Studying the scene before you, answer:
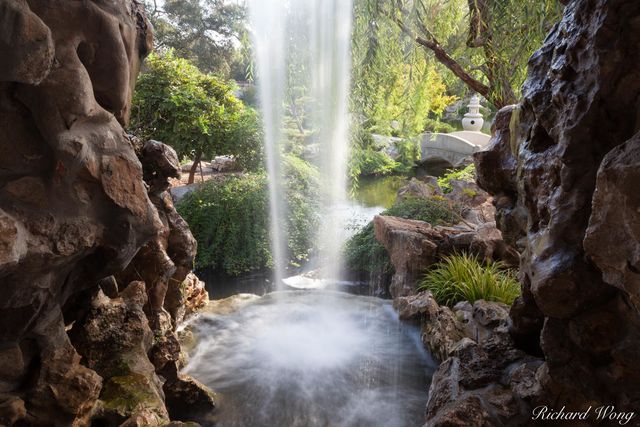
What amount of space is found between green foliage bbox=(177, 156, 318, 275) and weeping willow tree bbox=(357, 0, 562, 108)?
3469mm

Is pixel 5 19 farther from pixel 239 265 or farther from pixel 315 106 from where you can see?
pixel 239 265

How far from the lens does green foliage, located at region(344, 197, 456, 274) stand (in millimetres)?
7562

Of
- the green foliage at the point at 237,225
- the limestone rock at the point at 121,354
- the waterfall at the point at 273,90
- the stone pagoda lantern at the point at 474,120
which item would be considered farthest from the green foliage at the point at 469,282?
the stone pagoda lantern at the point at 474,120

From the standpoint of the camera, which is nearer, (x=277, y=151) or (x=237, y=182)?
(x=237, y=182)

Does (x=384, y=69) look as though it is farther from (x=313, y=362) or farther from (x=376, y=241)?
(x=313, y=362)

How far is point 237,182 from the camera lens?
8266mm

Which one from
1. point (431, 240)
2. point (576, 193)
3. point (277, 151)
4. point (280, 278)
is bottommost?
point (280, 278)

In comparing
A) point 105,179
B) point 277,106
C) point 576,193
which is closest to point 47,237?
point 105,179

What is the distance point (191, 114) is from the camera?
8.44m

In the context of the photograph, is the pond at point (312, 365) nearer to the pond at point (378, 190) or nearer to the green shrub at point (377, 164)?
the green shrub at point (377, 164)

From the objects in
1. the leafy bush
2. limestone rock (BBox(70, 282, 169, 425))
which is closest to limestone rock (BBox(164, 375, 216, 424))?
→ limestone rock (BBox(70, 282, 169, 425))

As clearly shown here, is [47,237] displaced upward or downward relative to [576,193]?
downward

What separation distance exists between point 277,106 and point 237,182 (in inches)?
62.8

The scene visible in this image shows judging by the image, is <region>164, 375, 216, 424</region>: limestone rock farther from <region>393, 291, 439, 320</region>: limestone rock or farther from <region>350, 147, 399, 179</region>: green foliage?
<region>350, 147, 399, 179</region>: green foliage
